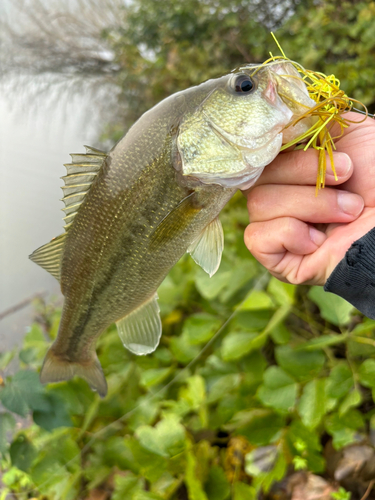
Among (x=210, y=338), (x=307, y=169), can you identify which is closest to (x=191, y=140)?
(x=307, y=169)

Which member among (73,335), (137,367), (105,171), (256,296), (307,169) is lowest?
(137,367)

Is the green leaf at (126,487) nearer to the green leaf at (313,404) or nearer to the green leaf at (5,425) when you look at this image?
the green leaf at (5,425)

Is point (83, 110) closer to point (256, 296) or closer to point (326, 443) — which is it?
point (256, 296)

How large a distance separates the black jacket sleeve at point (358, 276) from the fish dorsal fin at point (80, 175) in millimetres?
548

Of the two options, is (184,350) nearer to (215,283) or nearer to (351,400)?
(215,283)

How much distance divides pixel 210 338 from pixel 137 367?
1.38 ft

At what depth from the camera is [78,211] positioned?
804 millimetres

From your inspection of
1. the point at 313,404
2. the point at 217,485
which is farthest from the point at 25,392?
the point at 313,404

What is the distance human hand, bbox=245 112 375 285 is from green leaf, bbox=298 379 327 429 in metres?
0.45

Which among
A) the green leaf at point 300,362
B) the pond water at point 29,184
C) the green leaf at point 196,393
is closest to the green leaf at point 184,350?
the green leaf at point 196,393

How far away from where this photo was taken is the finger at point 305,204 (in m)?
0.74

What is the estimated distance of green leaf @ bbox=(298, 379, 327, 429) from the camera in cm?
108

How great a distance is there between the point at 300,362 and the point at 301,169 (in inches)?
26.9

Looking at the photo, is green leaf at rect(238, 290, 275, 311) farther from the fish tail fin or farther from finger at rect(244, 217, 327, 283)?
the fish tail fin
